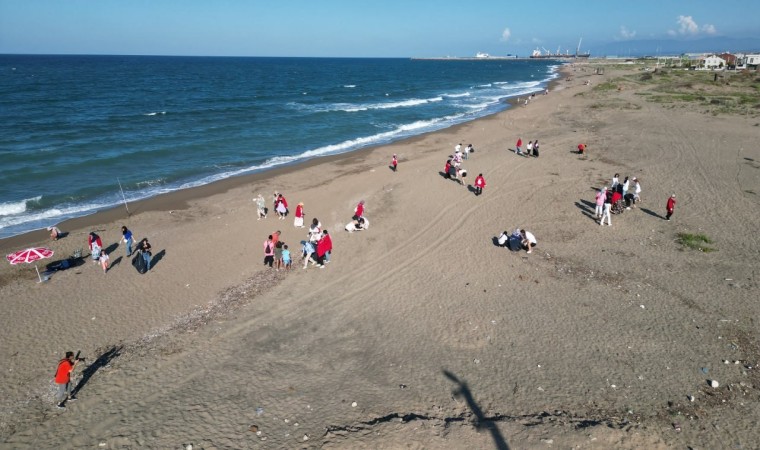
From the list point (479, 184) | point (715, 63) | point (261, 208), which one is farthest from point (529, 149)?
point (715, 63)

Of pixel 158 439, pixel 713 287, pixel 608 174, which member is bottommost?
pixel 158 439

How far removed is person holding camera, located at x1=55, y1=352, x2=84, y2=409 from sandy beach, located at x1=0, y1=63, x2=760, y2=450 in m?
0.31

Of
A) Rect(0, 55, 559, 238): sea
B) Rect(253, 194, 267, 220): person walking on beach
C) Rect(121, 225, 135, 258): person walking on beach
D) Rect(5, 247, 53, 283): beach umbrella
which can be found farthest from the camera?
Rect(0, 55, 559, 238): sea

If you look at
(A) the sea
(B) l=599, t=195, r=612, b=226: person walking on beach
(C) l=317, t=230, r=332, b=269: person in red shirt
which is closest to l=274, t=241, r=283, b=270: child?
(C) l=317, t=230, r=332, b=269: person in red shirt

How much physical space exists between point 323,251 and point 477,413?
8.08m

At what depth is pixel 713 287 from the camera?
13.1 meters

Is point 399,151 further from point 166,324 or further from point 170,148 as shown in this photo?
point 166,324

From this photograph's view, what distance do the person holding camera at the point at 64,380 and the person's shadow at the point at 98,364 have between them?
0.23m

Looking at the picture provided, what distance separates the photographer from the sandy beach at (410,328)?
343 inches

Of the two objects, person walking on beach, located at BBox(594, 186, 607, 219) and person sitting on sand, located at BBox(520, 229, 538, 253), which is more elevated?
person walking on beach, located at BBox(594, 186, 607, 219)

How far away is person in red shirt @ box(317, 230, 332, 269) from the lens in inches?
600

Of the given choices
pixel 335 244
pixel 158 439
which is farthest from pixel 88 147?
pixel 158 439

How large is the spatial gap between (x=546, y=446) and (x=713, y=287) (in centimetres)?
906

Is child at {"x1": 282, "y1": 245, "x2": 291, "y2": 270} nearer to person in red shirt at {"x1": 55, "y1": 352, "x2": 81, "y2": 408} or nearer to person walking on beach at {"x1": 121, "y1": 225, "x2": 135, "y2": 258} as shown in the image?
person walking on beach at {"x1": 121, "y1": 225, "x2": 135, "y2": 258}
